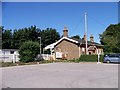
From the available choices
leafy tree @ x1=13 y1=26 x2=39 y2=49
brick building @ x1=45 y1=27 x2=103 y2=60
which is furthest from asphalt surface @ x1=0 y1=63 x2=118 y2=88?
leafy tree @ x1=13 y1=26 x2=39 y2=49

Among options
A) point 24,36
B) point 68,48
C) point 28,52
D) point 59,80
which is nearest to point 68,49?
point 68,48

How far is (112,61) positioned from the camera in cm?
4284

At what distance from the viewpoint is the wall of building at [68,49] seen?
5338 cm

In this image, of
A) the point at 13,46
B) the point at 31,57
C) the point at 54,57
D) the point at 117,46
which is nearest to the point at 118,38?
the point at 117,46

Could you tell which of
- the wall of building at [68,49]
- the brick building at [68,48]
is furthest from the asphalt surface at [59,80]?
the wall of building at [68,49]

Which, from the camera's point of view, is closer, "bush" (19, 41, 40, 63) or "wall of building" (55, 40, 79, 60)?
"bush" (19, 41, 40, 63)

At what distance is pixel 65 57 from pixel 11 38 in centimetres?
3230

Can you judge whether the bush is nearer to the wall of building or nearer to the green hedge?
the green hedge

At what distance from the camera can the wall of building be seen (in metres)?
53.4

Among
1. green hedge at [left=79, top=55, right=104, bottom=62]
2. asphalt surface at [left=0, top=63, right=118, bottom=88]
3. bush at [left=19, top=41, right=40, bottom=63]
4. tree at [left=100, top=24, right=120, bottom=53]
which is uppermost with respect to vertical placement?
tree at [left=100, top=24, right=120, bottom=53]

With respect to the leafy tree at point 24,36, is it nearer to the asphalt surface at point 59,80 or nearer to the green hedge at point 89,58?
the green hedge at point 89,58

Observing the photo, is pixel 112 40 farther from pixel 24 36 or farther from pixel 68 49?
pixel 24 36

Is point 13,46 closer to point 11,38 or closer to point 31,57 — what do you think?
point 11,38

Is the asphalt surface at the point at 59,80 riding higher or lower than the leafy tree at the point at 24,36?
lower
